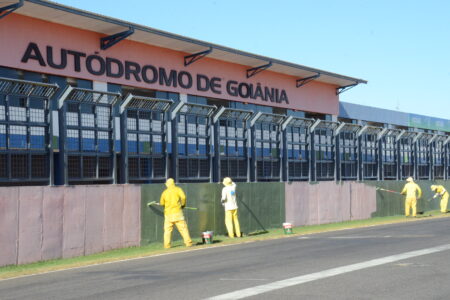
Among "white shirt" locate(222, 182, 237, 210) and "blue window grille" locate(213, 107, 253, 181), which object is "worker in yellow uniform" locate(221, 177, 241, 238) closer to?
"white shirt" locate(222, 182, 237, 210)

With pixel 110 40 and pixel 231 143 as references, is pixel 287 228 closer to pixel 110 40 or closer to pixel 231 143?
pixel 231 143

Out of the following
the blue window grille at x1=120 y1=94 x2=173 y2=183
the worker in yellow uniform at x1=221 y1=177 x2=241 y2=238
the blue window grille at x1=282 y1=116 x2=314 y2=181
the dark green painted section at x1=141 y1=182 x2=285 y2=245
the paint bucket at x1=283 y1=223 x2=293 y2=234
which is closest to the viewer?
the blue window grille at x1=120 y1=94 x2=173 y2=183

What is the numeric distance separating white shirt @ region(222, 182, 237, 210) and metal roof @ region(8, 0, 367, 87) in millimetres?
6555

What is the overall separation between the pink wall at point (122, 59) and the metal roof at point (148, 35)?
253mm

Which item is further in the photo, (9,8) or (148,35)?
(148,35)

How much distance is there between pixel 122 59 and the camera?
76.6ft

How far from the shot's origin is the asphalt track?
862 centimetres

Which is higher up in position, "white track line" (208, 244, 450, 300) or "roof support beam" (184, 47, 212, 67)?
"roof support beam" (184, 47, 212, 67)

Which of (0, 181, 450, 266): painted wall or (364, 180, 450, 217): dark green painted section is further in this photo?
(364, 180, 450, 217): dark green painted section

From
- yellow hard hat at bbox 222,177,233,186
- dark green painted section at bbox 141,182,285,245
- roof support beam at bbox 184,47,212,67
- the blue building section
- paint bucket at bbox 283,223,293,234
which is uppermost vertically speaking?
roof support beam at bbox 184,47,212,67

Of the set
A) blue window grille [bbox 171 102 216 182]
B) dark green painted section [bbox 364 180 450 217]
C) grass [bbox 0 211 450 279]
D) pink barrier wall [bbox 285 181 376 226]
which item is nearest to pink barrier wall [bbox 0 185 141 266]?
grass [bbox 0 211 450 279]

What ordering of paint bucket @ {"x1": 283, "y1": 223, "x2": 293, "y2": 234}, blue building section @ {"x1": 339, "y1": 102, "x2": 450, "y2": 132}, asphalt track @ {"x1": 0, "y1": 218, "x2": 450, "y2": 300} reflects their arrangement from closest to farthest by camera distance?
asphalt track @ {"x1": 0, "y1": 218, "x2": 450, "y2": 300} → paint bucket @ {"x1": 283, "y1": 223, "x2": 293, "y2": 234} → blue building section @ {"x1": 339, "y1": 102, "x2": 450, "y2": 132}

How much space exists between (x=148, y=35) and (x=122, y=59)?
120 centimetres

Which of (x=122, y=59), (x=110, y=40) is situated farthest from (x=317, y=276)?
(x=122, y=59)
